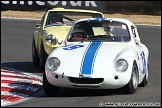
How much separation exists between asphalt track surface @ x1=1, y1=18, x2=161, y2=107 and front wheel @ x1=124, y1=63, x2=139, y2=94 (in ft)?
0.31

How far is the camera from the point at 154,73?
11.7m

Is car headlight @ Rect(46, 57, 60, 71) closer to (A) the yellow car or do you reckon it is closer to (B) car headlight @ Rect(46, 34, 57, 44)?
(A) the yellow car

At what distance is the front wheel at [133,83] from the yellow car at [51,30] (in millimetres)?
2840

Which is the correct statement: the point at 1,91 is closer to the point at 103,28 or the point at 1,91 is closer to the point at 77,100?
the point at 77,100

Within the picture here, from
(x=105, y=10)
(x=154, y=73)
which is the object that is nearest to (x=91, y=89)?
(x=154, y=73)

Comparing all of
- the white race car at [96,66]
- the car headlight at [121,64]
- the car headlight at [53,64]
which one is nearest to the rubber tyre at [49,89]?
the white race car at [96,66]

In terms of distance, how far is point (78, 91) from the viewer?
9172 mm

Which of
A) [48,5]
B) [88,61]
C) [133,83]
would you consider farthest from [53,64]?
[48,5]

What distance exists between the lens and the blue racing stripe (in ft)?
27.5

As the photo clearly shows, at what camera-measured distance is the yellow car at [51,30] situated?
11.6 meters

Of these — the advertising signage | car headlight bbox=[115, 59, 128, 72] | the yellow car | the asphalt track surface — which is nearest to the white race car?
car headlight bbox=[115, 59, 128, 72]

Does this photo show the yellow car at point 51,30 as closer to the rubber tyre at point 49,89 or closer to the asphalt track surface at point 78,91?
the asphalt track surface at point 78,91

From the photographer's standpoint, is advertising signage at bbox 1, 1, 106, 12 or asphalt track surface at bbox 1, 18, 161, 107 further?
advertising signage at bbox 1, 1, 106, 12

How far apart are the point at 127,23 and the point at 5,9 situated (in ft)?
73.3
